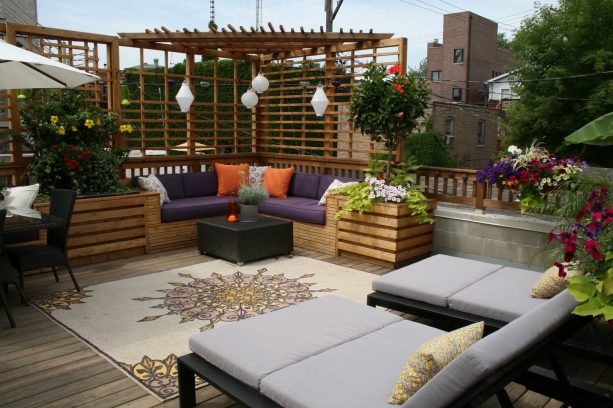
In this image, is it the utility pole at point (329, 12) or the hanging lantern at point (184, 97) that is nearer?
the hanging lantern at point (184, 97)

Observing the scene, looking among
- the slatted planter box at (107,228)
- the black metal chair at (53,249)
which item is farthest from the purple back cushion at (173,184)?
the black metal chair at (53,249)

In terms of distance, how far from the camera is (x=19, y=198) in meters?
4.94

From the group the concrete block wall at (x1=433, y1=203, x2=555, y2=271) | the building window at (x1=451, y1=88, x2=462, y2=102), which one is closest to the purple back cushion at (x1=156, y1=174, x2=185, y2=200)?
the concrete block wall at (x1=433, y1=203, x2=555, y2=271)

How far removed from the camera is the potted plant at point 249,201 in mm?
6113

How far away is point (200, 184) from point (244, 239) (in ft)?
6.51

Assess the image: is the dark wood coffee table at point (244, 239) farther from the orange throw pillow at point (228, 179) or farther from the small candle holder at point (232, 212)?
the orange throw pillow at point (228, 179)

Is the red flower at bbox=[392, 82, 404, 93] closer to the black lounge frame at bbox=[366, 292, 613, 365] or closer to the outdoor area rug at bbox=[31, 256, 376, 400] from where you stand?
the outdoor area rug at bbox=[31, 256, 376, 400]

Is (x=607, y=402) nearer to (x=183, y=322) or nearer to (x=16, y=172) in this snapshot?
(x=183, y=322)

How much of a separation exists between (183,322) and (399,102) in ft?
11.0

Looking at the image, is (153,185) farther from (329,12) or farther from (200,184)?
(329,12)

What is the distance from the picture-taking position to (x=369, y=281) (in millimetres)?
5277

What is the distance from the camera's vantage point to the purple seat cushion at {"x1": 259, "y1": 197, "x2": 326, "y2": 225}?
6480 mm

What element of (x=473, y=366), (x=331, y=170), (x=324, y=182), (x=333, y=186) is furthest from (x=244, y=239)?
(x=473, y=366)

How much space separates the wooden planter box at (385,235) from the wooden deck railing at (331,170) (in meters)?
0.37
